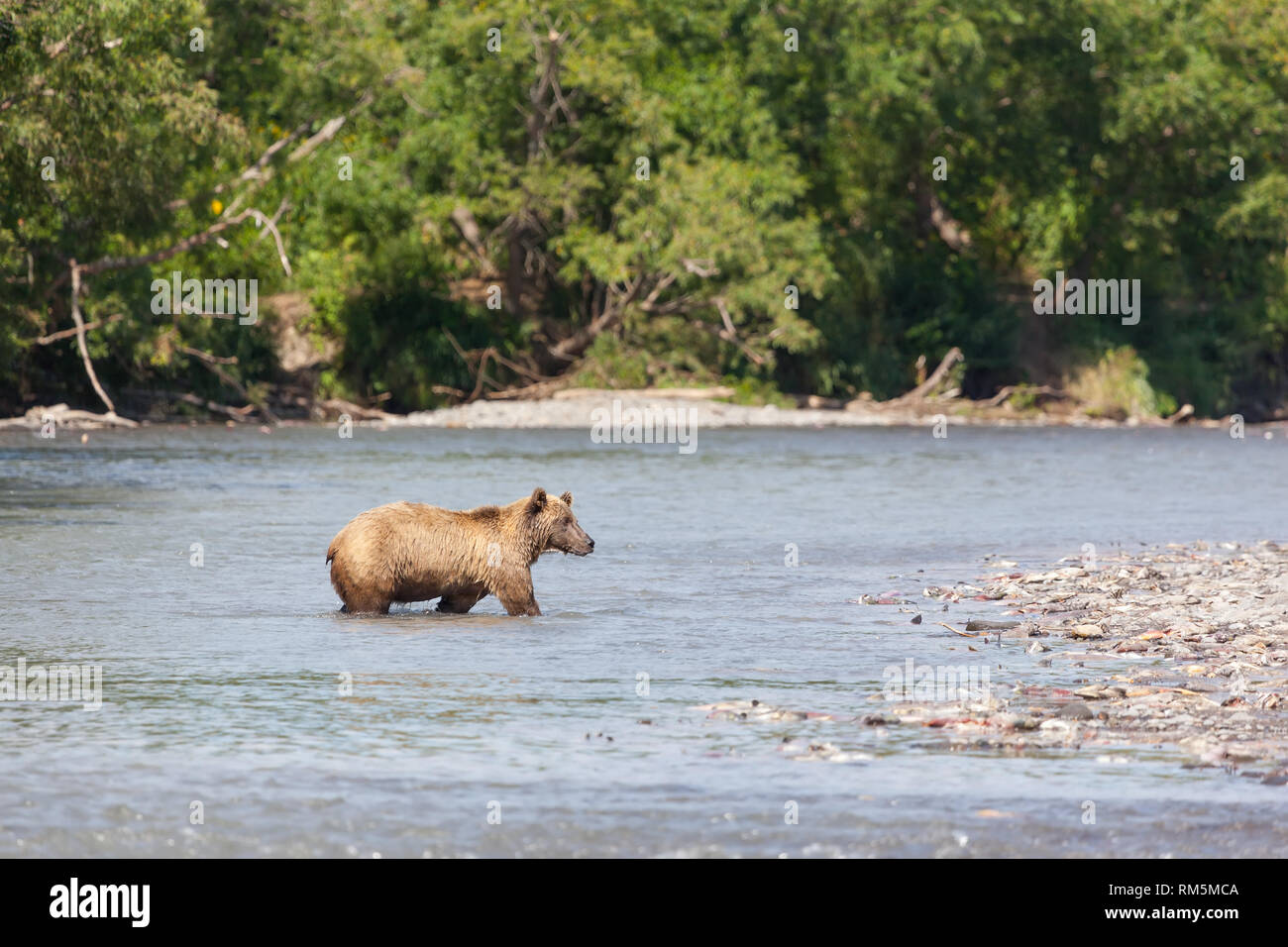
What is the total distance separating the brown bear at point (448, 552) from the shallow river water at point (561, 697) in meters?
0.27

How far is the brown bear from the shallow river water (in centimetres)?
27

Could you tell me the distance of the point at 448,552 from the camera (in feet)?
50.8

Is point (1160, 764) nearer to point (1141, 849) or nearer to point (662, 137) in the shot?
point (1141, 849)

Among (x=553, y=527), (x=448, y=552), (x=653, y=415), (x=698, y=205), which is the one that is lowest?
(x=448, y=552)

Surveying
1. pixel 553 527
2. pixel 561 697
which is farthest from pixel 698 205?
pixel 561 697

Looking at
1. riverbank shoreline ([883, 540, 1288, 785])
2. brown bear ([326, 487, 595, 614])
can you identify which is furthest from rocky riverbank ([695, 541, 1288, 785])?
brown bear ([326, 487, 595, 614])

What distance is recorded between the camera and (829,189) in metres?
61.7

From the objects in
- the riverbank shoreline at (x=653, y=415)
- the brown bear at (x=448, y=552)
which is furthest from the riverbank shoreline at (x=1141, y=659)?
the riverbank shoreline at (x=653, y=415)

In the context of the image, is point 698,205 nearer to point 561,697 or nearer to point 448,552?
point 448,552

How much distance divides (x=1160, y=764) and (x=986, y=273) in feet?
181

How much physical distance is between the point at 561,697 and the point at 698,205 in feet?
136

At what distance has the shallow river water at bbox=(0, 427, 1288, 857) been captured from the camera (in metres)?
8.88

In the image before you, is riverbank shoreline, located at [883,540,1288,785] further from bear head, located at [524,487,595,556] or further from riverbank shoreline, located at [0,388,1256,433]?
riverbank shoreline, located at [0,388,1256,433]
